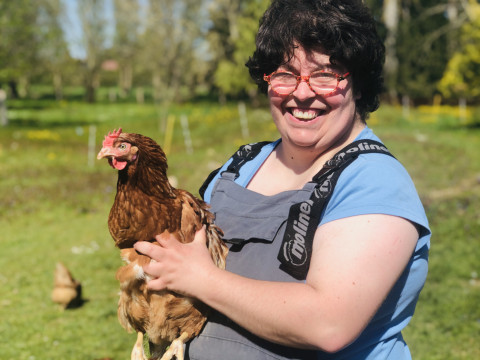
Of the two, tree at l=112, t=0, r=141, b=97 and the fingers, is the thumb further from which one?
tree at l=112, t=0, r=141, b=97

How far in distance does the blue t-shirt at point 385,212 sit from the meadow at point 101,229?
3385 millimetres

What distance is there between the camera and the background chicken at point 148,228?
1.97 metres

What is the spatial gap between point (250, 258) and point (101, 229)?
7992 mm

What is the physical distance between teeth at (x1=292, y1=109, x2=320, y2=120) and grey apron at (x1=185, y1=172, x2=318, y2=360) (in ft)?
0.92

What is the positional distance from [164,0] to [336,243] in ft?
116

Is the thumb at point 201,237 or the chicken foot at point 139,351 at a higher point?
the thumb at point 201,237

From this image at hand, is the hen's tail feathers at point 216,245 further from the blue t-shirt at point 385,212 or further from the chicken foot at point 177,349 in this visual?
the blue t-shirt at point 385,212

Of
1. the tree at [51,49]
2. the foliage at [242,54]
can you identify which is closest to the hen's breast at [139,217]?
the foliage at [242,54]

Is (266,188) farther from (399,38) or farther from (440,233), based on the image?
(399,38)

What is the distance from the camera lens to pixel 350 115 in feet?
6.79

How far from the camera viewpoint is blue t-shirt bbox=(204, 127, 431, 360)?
1.67 m

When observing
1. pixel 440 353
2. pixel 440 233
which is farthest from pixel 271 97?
pixel 440 233

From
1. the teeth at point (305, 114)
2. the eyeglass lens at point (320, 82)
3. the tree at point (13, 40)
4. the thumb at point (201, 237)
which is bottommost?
the tree at point (13, 40)

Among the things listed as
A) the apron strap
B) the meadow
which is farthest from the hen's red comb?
the meadow
